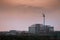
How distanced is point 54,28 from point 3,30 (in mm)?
1229

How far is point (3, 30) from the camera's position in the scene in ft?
10.0

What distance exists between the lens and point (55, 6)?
3348 mm

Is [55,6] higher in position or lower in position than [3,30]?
higher

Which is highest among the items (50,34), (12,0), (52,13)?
(12,0)

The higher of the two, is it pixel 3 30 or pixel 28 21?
pixel 28 21

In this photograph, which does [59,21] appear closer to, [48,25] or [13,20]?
[48,25]

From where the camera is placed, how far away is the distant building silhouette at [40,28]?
3053 millimetres

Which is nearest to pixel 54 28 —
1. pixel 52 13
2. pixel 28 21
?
pixel 52 13

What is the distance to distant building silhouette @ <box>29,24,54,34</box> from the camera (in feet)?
10.0

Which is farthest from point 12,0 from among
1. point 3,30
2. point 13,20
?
point 3,30

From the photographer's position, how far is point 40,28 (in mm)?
3104

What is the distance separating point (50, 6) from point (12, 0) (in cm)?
98

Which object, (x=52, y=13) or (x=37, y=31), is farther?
(x=52, y=13)

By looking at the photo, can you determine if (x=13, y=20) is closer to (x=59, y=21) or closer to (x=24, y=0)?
(x=24, y=0)
